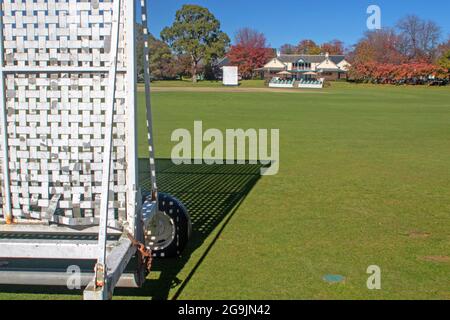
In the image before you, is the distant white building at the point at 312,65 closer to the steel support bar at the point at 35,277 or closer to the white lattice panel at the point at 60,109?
the white lattice panel at the point at 60,109

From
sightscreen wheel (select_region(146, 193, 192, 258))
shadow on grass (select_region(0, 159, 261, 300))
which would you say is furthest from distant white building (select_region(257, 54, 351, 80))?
sightscreen wheel (select_region(146, 193, 192, 258))

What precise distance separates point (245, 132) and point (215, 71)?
292 feet

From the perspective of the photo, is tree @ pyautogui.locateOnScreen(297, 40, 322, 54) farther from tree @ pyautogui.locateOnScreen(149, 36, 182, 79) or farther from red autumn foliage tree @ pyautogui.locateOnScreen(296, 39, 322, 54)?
tree @ pyautogui.locateOnScreen(149, 36, 182, 79)

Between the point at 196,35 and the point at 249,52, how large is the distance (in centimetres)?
1680

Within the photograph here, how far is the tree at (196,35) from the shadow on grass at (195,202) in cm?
8984

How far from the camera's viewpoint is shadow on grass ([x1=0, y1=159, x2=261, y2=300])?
16.1ft

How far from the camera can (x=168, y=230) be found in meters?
5.57

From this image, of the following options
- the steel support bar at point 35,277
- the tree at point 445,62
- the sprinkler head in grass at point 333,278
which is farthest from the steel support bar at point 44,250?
the tree at point 445,62

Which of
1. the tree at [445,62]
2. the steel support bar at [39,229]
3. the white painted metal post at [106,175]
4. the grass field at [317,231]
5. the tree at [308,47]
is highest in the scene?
the tree at [308,47]

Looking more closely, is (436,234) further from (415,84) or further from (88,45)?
(415,84)

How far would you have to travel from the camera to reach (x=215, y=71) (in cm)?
10544

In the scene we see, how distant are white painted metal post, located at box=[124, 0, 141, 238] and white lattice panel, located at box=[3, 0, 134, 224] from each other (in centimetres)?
12

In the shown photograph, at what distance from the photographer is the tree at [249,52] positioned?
112562 millimetres

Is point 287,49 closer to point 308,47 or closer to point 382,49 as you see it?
point 308,47
